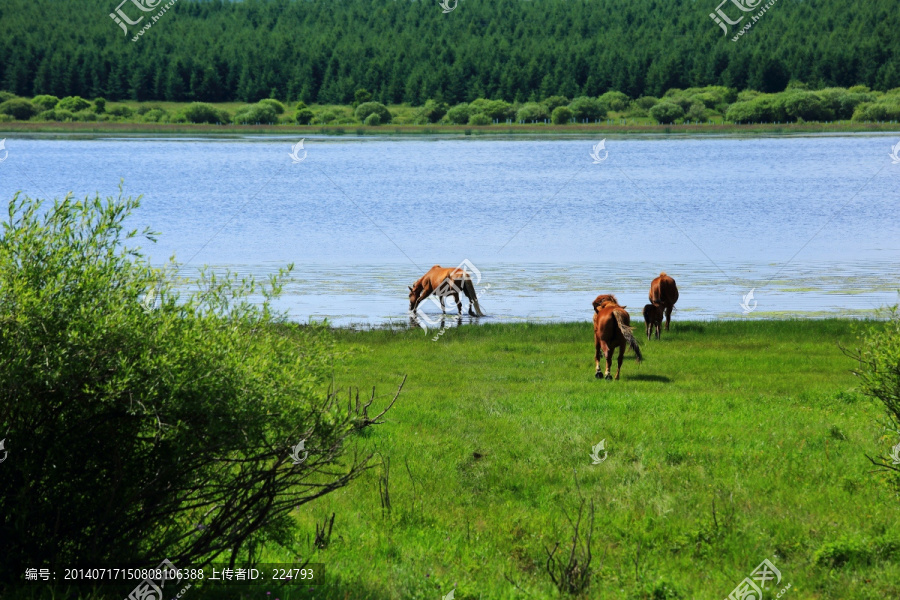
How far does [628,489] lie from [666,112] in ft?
499

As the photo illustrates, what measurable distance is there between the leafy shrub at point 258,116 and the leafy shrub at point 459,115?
104 ft

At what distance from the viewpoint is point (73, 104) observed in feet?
544

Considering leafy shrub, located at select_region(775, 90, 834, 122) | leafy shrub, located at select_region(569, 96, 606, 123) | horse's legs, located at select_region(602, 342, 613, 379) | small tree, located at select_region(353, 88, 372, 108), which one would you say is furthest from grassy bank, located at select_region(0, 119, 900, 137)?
horse's legs, located at select_region(602, 342, 613, 379)

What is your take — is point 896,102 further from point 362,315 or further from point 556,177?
point 362,315

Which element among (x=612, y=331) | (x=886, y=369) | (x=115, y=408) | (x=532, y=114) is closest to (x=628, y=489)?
(x=886, y=369)

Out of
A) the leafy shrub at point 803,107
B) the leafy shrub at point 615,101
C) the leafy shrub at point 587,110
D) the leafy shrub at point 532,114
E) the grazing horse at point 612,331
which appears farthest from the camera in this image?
the leafy shrub at point 615,101

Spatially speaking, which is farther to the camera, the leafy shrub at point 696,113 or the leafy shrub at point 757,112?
the leafy shrub at point 696,113

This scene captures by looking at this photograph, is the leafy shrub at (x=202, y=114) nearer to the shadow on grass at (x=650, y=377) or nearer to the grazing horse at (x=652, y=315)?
the grazing horse at (x=652, y=315)

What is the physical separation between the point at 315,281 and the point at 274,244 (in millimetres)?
13922

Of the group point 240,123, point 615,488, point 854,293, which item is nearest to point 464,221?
point 854,293

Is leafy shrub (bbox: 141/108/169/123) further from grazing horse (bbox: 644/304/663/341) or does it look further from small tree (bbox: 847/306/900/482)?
small tree (bbox: 847/306/900/482)

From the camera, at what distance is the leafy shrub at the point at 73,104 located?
165 meters

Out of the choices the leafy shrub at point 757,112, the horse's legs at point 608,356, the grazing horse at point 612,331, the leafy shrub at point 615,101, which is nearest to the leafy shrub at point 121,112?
the leafy shrub at point 615,101

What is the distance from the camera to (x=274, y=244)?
4891 centimetres
